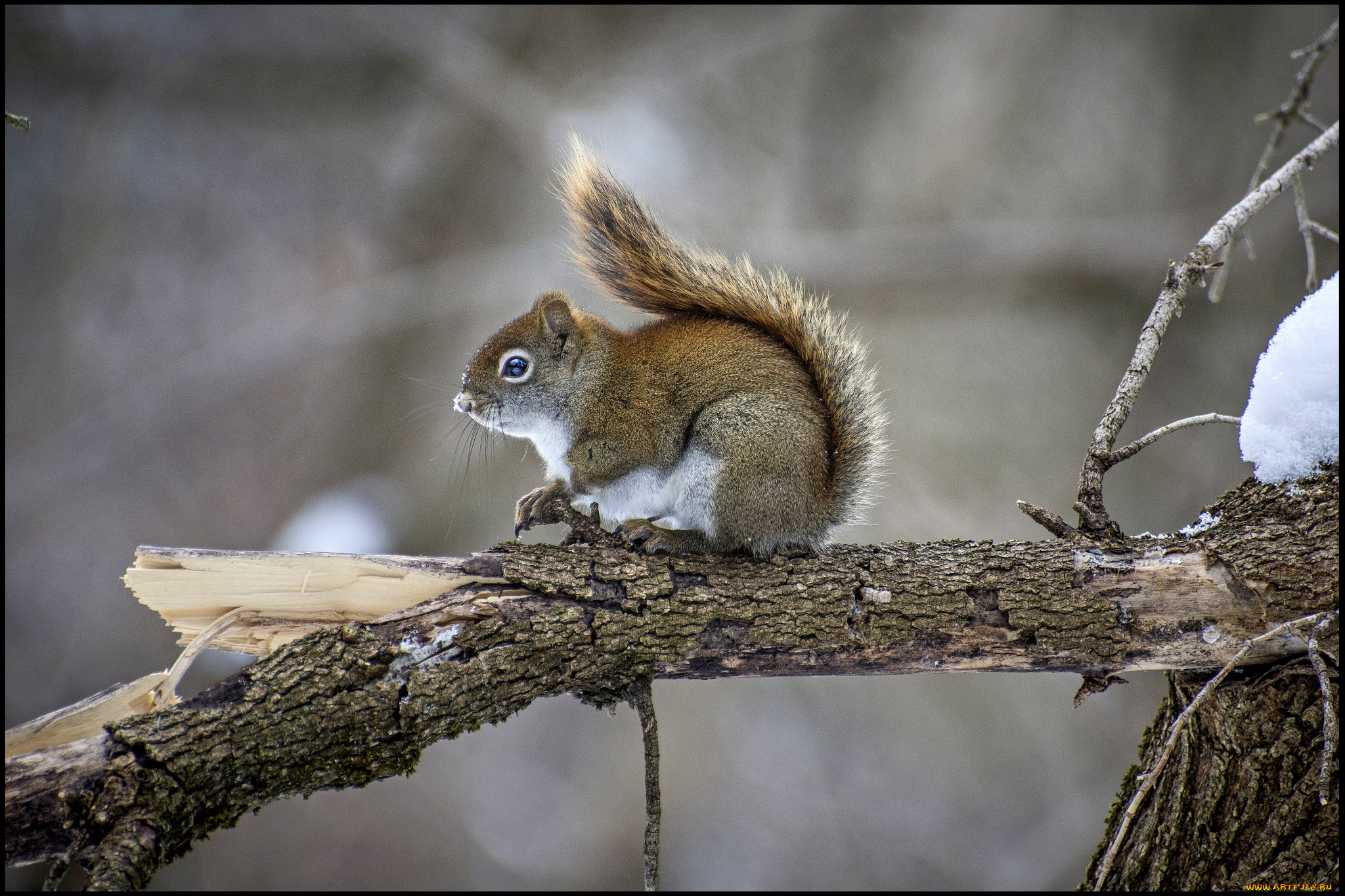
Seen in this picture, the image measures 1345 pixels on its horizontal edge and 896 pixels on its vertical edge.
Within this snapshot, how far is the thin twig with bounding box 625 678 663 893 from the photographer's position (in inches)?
39.0

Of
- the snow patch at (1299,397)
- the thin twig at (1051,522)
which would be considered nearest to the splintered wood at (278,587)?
the thin twig at (1051,522)

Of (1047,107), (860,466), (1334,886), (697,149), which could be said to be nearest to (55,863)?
(860,466)

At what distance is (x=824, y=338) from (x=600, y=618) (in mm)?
640

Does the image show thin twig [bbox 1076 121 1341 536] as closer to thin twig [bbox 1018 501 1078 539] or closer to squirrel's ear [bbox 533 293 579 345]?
thin twig [bbox 1018 501 1078 539]

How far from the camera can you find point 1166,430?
41.5 inches

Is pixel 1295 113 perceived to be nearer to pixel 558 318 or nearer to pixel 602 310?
pixel 558 318

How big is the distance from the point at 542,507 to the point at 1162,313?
101cm

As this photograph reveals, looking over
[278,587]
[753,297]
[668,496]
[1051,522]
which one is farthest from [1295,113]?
[278,587]

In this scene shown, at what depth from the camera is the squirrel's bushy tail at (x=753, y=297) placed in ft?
4.47

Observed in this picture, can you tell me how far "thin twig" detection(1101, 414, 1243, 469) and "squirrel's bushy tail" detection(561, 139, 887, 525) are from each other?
1.25 feet

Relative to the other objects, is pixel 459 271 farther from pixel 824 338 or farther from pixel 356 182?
pixel 824 338

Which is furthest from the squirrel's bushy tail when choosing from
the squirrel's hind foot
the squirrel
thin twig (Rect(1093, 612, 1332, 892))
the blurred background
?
the blurred background

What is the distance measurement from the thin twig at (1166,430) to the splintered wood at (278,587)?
90 cm

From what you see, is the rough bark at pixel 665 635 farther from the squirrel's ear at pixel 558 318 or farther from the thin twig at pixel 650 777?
the squirrel's ear at pixel 558 318
